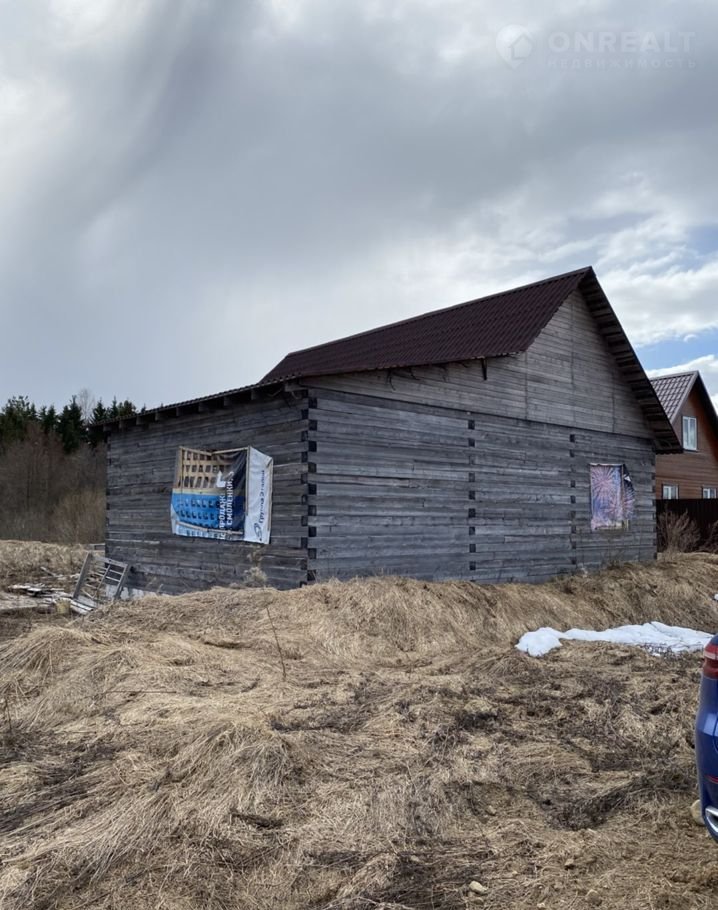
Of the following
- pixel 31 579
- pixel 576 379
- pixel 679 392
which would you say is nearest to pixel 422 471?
pixel 576 379

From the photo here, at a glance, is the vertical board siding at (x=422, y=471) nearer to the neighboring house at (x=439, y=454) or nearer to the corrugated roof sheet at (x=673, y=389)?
the neighboring house at (x=439, y=454)

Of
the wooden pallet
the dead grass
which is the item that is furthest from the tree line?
the wooden pallet

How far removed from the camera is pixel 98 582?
49.0 feet

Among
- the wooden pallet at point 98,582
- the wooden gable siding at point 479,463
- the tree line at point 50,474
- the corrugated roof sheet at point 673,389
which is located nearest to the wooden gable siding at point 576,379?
the wooden gable siding at point 479,463

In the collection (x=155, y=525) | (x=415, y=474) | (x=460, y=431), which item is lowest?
(x=155, y=525)

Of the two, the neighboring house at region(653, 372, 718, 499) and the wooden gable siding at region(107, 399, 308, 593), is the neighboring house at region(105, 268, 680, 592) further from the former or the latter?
the neighboring house at region(653, 372, 718, 499)

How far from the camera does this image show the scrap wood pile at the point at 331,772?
3.32 m

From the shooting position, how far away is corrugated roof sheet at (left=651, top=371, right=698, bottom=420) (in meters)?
28.0

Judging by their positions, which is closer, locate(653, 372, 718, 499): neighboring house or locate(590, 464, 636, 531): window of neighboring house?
locate(590, 464, 636, 531): window of neighboring house

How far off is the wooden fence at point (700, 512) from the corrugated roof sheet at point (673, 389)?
545 cm

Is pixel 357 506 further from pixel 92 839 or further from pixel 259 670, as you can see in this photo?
pixel 92 839

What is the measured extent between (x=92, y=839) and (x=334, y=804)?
4.20ft

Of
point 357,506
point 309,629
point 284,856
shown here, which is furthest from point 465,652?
point 284,856

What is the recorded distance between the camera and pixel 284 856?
11.7 ft
